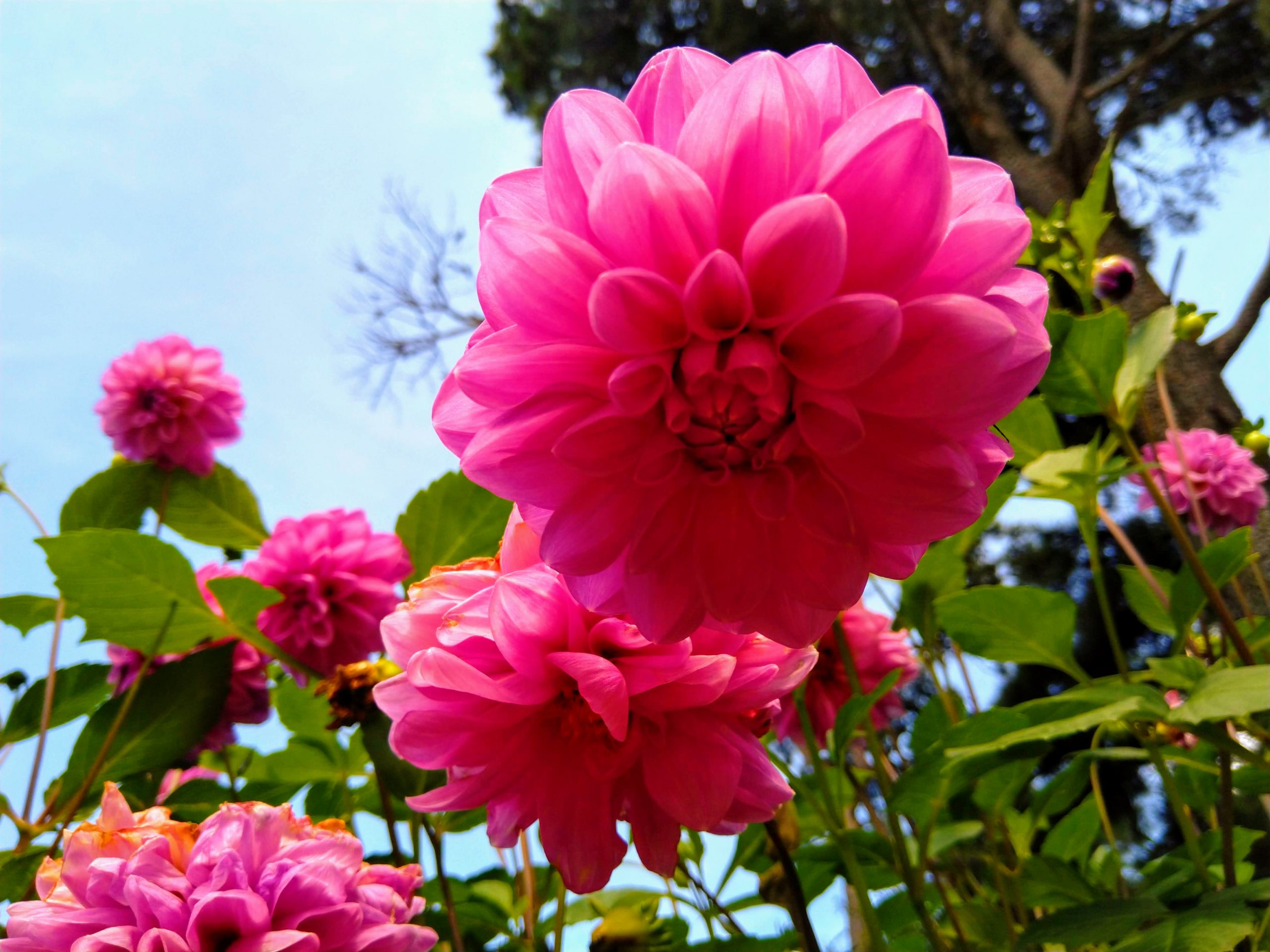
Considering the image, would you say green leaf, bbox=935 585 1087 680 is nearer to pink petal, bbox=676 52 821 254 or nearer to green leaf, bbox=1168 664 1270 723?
green leaf, bbox=1168 664 1270 723

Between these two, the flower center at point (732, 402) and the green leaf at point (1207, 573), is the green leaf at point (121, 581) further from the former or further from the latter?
the green leaf at point (1207, 573)

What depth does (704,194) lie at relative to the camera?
0.83 feet

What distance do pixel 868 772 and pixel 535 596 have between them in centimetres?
59

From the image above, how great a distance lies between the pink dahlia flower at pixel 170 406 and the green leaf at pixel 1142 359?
876mm

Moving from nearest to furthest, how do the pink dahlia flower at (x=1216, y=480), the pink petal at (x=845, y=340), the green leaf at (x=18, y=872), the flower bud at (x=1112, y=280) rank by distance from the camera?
the pink petal at (x=845, y=340)
the green leaf at (x=18, y=872)
the flower bud at (x=1112, y=280)
the pink dahlia flower at (x=1216, y=480)

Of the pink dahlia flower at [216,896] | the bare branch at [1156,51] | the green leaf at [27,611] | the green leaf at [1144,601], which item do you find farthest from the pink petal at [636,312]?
the bare branch at [1156,51]

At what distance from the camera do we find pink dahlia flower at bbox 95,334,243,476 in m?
0.93

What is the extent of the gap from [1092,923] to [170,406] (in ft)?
3.08

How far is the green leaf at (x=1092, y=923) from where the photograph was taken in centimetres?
44

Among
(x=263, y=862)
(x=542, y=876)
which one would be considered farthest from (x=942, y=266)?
(x=542, y=876)

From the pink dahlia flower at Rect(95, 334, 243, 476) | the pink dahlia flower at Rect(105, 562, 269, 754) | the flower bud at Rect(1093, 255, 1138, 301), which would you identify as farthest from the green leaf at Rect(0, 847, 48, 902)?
the flower bud at Rect(1093, 255, 1138, 301)

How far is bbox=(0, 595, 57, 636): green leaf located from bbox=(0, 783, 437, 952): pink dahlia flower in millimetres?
456

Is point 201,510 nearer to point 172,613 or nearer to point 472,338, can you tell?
point 172,613

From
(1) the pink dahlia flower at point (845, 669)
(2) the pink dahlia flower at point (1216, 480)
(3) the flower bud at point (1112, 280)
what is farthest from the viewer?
(2) the pink dahlia flower at point (1216, 480)
